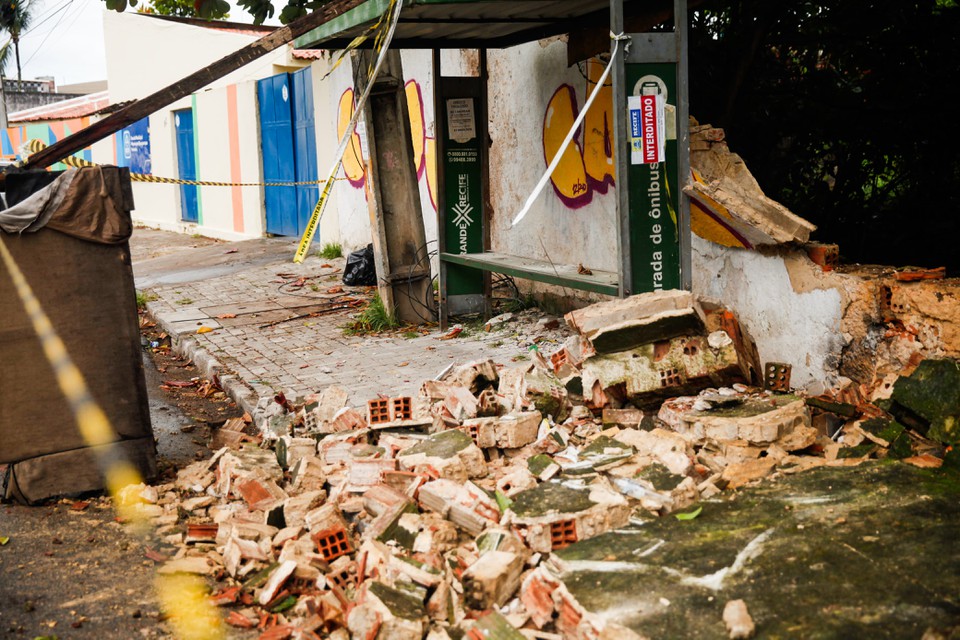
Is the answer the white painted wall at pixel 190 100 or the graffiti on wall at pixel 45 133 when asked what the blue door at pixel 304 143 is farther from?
the graffiti on wall at pixel 45 133

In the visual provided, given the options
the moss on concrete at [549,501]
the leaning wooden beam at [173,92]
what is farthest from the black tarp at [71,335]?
the moss on concrete at [549,501]

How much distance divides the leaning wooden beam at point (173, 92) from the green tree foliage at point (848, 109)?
2.78m

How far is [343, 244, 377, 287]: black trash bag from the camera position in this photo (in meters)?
11.0

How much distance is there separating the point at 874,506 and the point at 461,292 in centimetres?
548

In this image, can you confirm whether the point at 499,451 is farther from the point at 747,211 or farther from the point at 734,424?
the point at 747,211

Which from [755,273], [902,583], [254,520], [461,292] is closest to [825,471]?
[902,583]

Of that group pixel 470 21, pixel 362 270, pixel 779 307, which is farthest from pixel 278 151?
pixel 779 307

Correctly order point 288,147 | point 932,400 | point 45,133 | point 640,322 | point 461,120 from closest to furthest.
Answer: point 932,400, point 640,322, point 461,120, point 288,147, point 45,133

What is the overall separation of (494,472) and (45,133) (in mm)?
30027

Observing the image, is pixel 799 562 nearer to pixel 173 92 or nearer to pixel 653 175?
pixel 653 175

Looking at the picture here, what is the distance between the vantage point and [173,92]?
19.6ft

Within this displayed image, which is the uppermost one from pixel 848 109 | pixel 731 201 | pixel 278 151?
pixel 278 151

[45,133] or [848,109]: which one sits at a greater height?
[45,133]

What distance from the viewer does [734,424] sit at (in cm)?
441
